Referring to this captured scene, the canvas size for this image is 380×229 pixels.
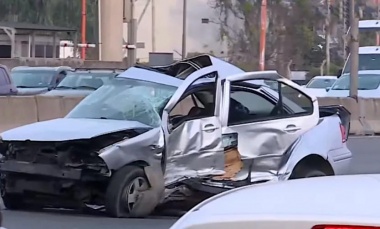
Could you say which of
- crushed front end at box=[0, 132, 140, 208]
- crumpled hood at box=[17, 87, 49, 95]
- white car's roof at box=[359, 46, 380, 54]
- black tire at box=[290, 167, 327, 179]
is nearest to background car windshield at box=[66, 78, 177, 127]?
crushed front end at box=[0, 132, 140, 208]

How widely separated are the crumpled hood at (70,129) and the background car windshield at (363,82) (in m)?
18.8

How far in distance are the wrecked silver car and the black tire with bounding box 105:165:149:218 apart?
11 mm

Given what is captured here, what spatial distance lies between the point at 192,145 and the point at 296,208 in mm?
7591

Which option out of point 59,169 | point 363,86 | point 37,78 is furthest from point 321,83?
point 59,169

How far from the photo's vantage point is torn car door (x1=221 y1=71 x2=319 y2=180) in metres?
A: 11.2

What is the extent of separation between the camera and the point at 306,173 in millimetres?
11469

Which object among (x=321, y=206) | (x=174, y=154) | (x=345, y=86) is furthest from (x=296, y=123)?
(x=345, y=86)

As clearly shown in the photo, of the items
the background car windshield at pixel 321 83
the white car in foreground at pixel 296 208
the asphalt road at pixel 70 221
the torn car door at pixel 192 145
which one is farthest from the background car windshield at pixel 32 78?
the white car in foreground at pixel 296 208

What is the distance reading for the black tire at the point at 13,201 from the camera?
11336 mm

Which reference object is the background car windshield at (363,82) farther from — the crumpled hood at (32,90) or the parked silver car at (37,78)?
the crumpled hood at (32,90)

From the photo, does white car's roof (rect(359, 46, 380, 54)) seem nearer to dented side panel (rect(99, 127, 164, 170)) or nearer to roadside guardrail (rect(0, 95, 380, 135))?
roadside guardrail (rect(0, 95, 380, 135))

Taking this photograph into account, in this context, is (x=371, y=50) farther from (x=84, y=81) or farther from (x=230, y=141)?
(x=230, y=141)

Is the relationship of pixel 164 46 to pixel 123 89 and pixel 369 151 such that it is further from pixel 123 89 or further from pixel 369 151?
pixel 123 89

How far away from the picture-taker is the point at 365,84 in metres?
29.4
